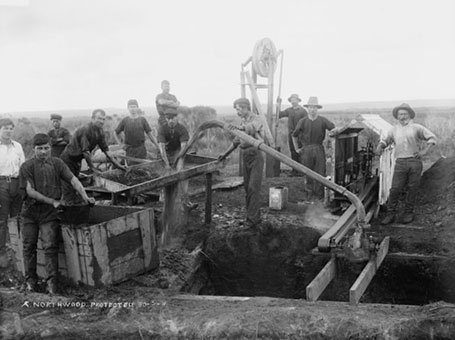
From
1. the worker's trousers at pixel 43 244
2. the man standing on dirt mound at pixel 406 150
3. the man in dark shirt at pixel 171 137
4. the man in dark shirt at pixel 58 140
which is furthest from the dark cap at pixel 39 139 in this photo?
the man standing on dirt mound at pixel 406 150

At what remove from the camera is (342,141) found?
8.34 metres

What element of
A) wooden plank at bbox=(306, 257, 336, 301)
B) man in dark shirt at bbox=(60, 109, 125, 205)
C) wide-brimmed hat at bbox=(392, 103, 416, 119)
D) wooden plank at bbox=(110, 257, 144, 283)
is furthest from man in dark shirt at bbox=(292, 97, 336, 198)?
wooden plank at bbox=(110, 257, 144, 283)

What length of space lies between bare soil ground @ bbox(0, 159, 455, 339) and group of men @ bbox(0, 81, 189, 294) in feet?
1.76

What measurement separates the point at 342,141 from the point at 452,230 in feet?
7.68

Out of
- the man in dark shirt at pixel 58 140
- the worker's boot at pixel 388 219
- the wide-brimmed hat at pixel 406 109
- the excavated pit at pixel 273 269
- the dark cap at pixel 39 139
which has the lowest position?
the excavated pit at pixel 273 269

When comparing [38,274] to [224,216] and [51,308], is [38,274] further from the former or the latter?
[224,216]

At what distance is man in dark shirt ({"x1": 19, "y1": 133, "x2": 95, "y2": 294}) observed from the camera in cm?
518

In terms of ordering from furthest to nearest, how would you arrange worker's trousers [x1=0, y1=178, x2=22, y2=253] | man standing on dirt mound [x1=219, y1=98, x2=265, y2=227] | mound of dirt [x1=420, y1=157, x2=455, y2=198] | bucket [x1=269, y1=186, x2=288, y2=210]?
mound of dirt [x1=420, y1=157, x2=455, y2=198], bucket [x1=269, y1=186, x2=288, y2=210], man standing on dirt mound [x1=219, y1=98, x2=265, y2=227], worker's trousers [x1=0, y1=178, x2=22, y2=253]

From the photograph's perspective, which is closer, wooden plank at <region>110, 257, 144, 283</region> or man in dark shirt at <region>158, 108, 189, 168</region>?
wooden plank at <region>110, 257, 144, 283</region>

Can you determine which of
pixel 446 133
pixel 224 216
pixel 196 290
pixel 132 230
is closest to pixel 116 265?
pixel 132 230

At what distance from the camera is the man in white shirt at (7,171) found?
256 inches

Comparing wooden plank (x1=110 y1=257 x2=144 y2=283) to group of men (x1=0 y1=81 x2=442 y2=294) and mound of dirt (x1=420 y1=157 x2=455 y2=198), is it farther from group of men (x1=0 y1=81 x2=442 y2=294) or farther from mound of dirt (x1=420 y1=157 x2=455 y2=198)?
mound of dirt (x1=420 y1=157 x2=455 y2=198)

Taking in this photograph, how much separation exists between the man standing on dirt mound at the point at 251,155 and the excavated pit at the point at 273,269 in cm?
50

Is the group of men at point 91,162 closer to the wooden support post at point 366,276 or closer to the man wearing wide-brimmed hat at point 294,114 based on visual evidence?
the wooden support post at point 366,276
